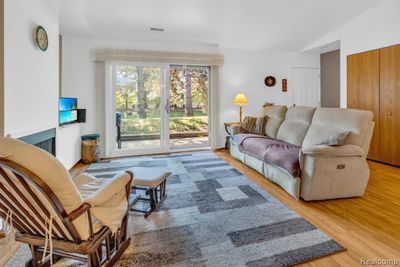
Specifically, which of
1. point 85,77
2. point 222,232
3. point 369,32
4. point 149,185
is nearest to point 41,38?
point 85,77

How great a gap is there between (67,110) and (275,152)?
11.0 ft

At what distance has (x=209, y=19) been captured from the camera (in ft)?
13.9

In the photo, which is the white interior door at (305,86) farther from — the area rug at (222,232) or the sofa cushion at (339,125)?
the area rug at (222,232)

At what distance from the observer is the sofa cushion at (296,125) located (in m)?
3.49

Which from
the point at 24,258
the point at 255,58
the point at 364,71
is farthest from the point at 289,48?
the point at 24,258

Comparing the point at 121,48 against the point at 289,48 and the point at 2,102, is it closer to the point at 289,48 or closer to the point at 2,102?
the point at 2,102

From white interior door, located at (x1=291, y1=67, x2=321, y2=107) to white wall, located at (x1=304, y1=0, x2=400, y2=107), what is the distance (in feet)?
3.34

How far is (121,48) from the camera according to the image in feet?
15.8

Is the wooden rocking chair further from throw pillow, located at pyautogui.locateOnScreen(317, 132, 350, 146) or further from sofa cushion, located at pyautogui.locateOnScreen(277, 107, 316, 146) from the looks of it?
sofa cushion, located at pyautogui.locateOnScreen(277, 107, 316, 146)

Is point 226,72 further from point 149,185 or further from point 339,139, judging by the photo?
point 149,185

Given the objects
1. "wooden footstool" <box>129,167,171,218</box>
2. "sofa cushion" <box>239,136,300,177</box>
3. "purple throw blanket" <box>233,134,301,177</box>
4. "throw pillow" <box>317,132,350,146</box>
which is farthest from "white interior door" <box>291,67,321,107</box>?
"wooden footstool" <box>129,167,171,218</box>

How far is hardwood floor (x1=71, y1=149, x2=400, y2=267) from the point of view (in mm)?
1714

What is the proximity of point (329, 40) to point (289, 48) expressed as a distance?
89cm

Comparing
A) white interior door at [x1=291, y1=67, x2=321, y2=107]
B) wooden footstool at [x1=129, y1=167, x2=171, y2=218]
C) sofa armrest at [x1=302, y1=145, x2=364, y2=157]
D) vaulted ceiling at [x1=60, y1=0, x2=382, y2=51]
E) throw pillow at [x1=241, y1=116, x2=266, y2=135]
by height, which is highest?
vaulted ceiling at [x1=60, y1=0, x2=382, y2=51]
